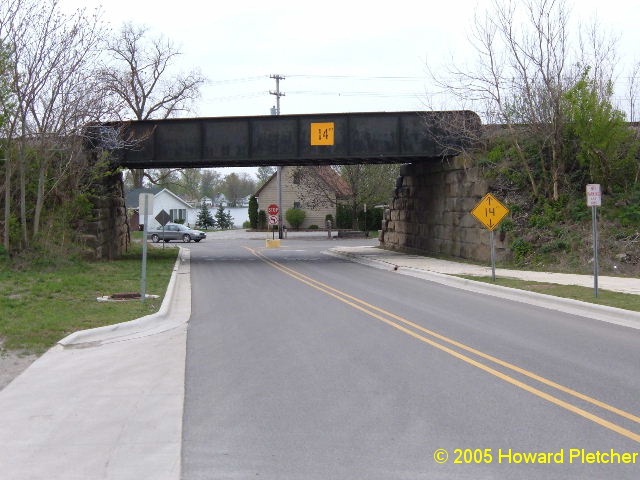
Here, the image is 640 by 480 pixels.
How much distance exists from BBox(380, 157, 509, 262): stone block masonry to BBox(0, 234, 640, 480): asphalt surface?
14.4 m

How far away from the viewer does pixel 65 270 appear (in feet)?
74.1

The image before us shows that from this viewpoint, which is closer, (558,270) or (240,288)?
(240,288)

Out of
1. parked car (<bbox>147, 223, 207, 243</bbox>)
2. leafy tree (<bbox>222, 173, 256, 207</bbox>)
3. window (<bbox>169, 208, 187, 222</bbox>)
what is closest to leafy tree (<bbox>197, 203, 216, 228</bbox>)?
window (<bbox>169, 208, 187, 222</bbox>)

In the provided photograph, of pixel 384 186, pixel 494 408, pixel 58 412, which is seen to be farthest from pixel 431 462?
pixel 384 186

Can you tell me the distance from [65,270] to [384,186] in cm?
4154

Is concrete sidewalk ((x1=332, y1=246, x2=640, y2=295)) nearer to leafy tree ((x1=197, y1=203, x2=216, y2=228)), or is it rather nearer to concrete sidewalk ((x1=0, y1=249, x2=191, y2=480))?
concrete sidewalk ((x1=0, y1=249, x2=191, y2=480))

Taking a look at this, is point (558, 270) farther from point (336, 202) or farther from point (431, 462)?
point (336, 202)

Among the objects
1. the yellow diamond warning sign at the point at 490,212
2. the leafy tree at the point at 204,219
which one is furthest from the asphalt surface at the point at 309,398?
the leafy tree at the point at 204,219

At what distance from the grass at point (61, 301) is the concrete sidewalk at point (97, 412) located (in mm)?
634

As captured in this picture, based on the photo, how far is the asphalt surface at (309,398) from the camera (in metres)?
5.43

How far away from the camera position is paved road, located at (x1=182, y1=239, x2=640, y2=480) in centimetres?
535

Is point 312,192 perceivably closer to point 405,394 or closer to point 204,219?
point 204,219

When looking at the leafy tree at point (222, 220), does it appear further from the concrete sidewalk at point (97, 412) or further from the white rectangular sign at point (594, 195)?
the concrete sidewalk at point (97, 412)

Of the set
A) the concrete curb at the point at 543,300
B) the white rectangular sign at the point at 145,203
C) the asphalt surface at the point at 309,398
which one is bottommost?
the concrete curb at the point at 543,300
